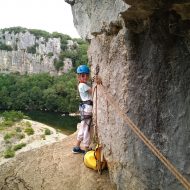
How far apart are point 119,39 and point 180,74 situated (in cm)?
121

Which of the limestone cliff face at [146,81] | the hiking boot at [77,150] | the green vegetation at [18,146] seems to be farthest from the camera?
the green vegetation at [18,146]

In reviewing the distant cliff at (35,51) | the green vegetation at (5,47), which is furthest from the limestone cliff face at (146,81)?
the green vegetation at (5,47)

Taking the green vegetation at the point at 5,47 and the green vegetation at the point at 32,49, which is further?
the green vegetation at the point at 5,47

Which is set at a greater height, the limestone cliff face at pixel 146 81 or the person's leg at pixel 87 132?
the limestone cliff face at pixel 146 81

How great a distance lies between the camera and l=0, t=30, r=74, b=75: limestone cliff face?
128000mm

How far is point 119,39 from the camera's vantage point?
5.39 m

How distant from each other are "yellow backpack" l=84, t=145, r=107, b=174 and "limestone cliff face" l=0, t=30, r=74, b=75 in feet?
371

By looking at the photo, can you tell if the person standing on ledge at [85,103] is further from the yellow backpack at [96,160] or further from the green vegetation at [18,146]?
the green vegetation at [18,146]

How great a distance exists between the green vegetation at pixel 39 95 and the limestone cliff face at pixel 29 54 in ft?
95.1

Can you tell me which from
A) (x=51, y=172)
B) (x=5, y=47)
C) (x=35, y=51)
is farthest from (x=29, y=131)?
(x=5, y=47)

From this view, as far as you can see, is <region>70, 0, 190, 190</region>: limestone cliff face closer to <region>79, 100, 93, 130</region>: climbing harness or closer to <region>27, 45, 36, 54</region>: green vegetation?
<region>79, 100, 93, 130</region>: climbing harness

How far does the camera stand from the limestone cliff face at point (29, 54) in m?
128

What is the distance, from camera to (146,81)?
505 cm

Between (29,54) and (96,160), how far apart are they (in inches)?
5235
